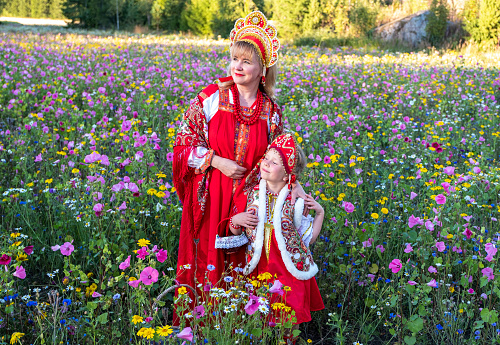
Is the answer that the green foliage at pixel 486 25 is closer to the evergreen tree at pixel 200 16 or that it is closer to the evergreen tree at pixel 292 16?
the evergreen tree at pixel 292 16

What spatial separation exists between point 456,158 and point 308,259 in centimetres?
320

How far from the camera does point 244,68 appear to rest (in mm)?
2521

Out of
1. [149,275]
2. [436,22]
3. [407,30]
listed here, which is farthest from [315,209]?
[407,30]

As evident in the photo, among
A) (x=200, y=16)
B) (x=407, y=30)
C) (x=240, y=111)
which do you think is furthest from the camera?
(x=200, y=16)

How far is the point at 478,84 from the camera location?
8.38 meters

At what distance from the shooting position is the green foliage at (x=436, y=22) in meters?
20.0

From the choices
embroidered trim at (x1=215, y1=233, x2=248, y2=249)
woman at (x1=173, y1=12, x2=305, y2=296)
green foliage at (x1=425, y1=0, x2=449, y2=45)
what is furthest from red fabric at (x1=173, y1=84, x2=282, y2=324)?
green foliage at (x1=425, y1=0, x2=449, y2=45)

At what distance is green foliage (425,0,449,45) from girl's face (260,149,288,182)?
19.8m

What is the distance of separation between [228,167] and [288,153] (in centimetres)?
36

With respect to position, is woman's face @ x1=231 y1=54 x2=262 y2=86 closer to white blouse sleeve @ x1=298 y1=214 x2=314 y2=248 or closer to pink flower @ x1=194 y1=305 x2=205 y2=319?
white blouse sleeve @ x1=298 y1=214 x2=314 y2=248

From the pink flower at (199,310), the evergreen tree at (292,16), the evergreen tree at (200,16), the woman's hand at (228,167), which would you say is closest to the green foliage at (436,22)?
the evergreen tree at (292,16)

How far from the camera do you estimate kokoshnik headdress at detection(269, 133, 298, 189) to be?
233cm

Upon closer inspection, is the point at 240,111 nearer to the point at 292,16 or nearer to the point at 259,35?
the point at 259,35

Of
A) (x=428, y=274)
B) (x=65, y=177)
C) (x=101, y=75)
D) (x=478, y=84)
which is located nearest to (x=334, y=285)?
(x=428, y=274)
